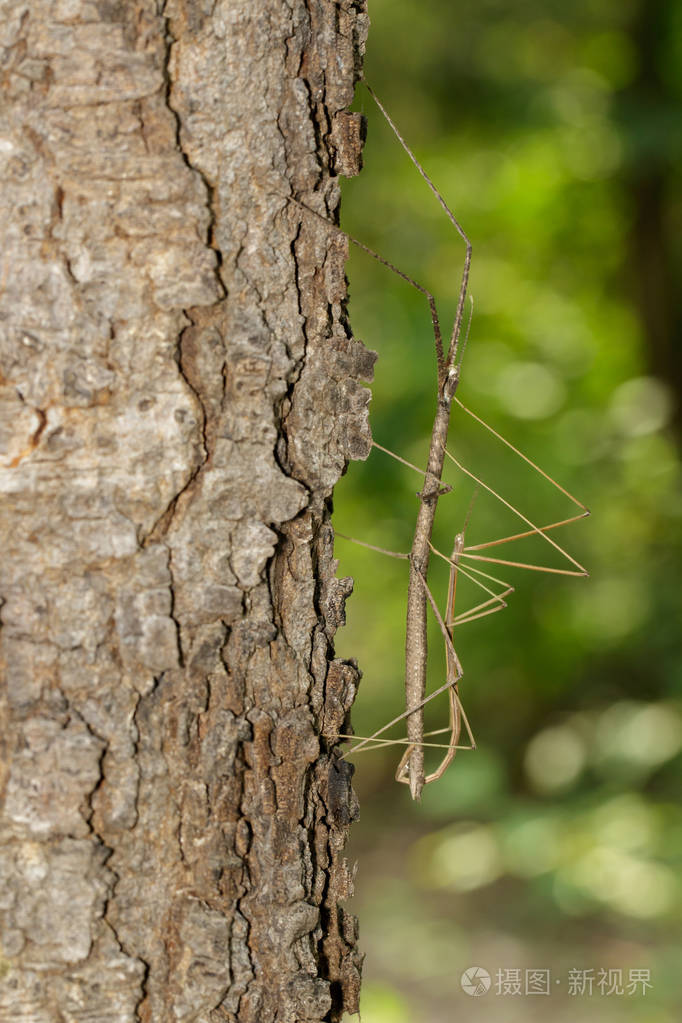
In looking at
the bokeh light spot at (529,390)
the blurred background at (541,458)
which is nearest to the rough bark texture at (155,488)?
the blurred background at (541,458)

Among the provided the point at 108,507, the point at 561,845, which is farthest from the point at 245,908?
the point at 561,845

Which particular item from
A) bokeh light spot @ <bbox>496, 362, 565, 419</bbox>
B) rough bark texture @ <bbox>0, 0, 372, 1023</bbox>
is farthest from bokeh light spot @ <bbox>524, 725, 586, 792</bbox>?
rough bark texture @ <bbox>0, 0, 372, 1023</bbox>

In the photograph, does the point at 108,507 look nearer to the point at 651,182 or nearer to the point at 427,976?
the point at 427,976

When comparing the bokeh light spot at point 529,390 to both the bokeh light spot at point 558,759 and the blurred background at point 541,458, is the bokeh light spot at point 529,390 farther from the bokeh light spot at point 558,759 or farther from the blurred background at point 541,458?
the bokeh light spot at point 558,759

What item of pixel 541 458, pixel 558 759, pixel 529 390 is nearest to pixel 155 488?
pixel 541 458

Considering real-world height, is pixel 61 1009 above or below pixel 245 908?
below

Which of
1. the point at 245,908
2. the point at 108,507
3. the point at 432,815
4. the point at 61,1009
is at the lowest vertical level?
the point at 61,1009

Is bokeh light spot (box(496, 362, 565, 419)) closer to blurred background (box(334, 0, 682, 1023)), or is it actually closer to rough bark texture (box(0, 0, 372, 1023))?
blurred background (box(334, 0, 682, 1023))
